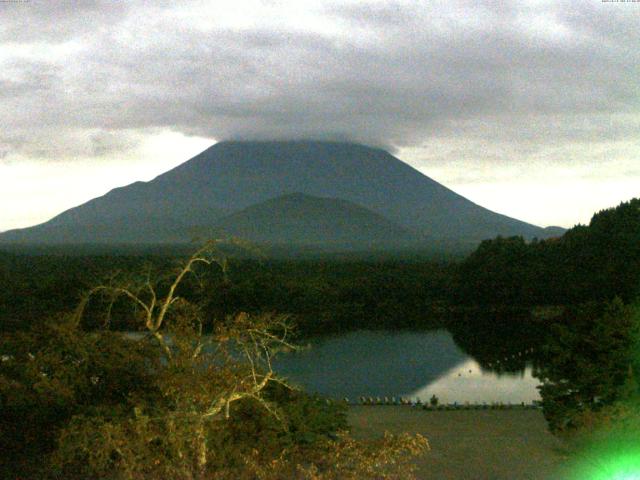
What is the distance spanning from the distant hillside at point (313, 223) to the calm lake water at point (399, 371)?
4541 inches

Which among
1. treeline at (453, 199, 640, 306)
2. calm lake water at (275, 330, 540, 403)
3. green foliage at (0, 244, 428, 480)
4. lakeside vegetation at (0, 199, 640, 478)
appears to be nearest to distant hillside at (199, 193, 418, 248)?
treeline at (453, 199, 640, 306)

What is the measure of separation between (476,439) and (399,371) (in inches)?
556

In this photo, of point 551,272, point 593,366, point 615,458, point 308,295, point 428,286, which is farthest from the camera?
point 428,286

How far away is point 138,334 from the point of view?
98.9 feet

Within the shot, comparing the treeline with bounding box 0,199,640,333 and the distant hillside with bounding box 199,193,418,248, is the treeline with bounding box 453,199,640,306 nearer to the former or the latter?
the treeline with bounding box 0,199,640,333

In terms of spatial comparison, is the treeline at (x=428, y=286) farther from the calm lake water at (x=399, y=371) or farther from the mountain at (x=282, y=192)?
the mountain at (x=282, y=192)

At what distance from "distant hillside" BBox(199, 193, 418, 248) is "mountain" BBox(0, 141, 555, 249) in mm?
1911

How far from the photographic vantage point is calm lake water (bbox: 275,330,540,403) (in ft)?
73.5

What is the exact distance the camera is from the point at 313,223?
532 feet

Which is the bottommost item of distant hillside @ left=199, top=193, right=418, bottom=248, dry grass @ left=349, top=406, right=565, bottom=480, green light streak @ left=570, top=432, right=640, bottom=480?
dry grass @ left=349, top=406, right=565, bottom=480

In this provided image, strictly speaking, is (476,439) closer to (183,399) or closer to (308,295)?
(183,399)

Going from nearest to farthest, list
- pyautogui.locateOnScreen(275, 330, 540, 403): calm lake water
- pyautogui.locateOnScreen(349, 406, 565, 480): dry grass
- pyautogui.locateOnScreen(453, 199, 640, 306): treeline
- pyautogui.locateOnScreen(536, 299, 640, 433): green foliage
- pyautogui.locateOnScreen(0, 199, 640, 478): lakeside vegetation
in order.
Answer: pyautogui.locateOnScreen(0, 199, 640, 478): lakeside vegetation
pyautogui.locateOnScreen(349, 406, 565, 480): dry grass
pyautogui.locateOnScreen(536, 299, 640, 433): green foliage
pyautogui.locateOnScreen(275, 330, 540, 403): calm lake water
pyautogui.locateOnScreen(453, 199, 640, 306): treeline

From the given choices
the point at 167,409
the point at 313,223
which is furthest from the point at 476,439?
the point at 313,223

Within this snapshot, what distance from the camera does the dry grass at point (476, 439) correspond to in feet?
34.5
